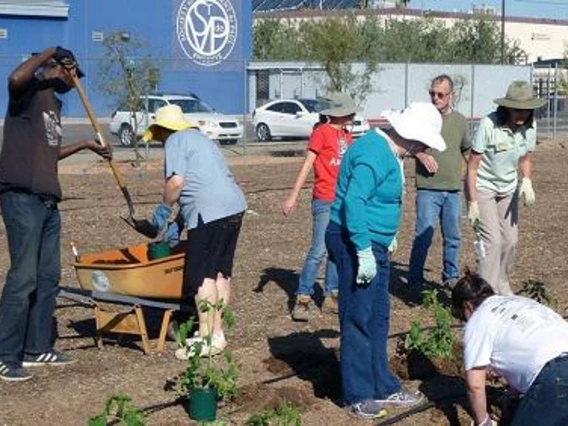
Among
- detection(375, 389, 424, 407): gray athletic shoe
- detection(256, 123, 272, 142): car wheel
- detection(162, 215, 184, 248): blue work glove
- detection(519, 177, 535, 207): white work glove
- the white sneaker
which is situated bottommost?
detection(256, 123, 272, 142): car wheel

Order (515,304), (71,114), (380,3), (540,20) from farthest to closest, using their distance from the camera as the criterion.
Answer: (540,20)
(380,3)
(71,114)
(515,304)

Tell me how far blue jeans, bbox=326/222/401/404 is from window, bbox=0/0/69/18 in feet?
140

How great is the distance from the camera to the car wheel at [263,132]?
35875 millimetres

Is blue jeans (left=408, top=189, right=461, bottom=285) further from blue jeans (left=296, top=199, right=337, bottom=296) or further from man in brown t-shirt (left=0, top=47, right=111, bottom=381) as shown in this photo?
man in brown t-shirt (left=0, top=47, right=111, bottom=381)

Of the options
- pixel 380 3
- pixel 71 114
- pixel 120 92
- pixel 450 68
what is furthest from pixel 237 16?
pixel 380 3

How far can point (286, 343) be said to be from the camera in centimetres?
859

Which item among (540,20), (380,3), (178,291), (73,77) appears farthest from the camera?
(540,20)

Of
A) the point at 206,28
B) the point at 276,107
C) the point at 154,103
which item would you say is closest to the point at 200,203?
the point at 154,103

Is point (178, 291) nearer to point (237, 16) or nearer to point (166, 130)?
point (166, 130)

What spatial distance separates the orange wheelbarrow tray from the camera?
7.93 m

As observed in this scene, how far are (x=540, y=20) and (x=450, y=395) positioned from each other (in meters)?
94.9

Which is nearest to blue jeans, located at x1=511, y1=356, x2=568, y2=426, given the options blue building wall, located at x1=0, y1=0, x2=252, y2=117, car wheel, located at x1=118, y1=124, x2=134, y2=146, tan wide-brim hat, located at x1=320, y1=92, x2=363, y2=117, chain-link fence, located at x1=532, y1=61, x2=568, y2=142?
tan wide-brim hat, located at x1=320, y1=92, x2=363, y2=117

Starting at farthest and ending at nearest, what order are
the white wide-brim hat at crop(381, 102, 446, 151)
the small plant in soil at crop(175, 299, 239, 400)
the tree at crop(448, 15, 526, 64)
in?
the tree at crop(448, 15, 526, 64) → the small plant in soil at crop(175, 299, 239, 400) → the white wide-brim hat at crop(381, 102, 446, 151)

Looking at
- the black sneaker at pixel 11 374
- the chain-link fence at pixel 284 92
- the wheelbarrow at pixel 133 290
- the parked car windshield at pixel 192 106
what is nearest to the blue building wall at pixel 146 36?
the chain-link fence at pixel 284 92
